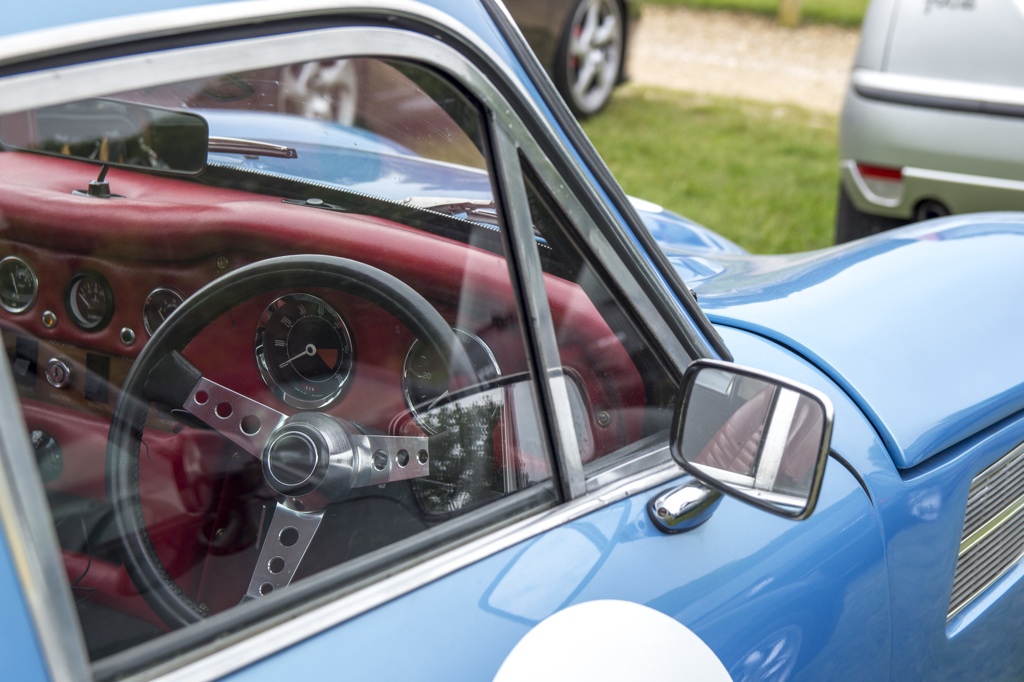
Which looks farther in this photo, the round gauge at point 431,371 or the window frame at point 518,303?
the round gauge at point 431,371

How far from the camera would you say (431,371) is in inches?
49.2

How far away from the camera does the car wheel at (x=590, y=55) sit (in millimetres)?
6867

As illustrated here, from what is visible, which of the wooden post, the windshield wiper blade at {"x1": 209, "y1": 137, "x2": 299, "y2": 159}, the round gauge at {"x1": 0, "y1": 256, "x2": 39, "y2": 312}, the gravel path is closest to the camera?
the windshield wiper blade at {"x1": 209, "y1": 137, "x2": 299, "y2": 159}

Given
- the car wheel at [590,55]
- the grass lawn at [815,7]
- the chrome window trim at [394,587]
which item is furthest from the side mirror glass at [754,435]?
the grass lawn at [815,7]

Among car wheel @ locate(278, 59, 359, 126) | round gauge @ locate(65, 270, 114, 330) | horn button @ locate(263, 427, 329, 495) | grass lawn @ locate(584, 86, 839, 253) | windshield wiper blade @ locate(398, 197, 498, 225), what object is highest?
car wheel @ locate(278, 59, 359, 126)

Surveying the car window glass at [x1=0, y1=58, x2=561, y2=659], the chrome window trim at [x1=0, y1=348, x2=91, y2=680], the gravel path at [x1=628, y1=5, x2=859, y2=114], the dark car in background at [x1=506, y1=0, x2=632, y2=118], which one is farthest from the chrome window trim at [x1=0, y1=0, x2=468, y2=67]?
the gravel path at [x1=628, y1=5, x2=859, y2=114]

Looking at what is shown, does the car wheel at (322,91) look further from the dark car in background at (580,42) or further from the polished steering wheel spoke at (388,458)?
the dark car in background at (580,42)

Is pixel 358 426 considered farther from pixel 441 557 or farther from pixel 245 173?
pixel 245 173

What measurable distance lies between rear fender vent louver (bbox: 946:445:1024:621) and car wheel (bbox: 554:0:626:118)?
212 inches

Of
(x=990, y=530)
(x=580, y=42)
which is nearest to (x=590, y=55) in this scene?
(x=580, y=42)

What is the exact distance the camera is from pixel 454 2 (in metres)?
1.09

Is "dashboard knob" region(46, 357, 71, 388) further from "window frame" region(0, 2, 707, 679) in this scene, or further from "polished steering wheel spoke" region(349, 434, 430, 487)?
"window frame" region(0, 2, 707, 679)

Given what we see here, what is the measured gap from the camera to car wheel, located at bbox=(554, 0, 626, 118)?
6867mm

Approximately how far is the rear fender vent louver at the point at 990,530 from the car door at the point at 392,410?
0.28 metres
